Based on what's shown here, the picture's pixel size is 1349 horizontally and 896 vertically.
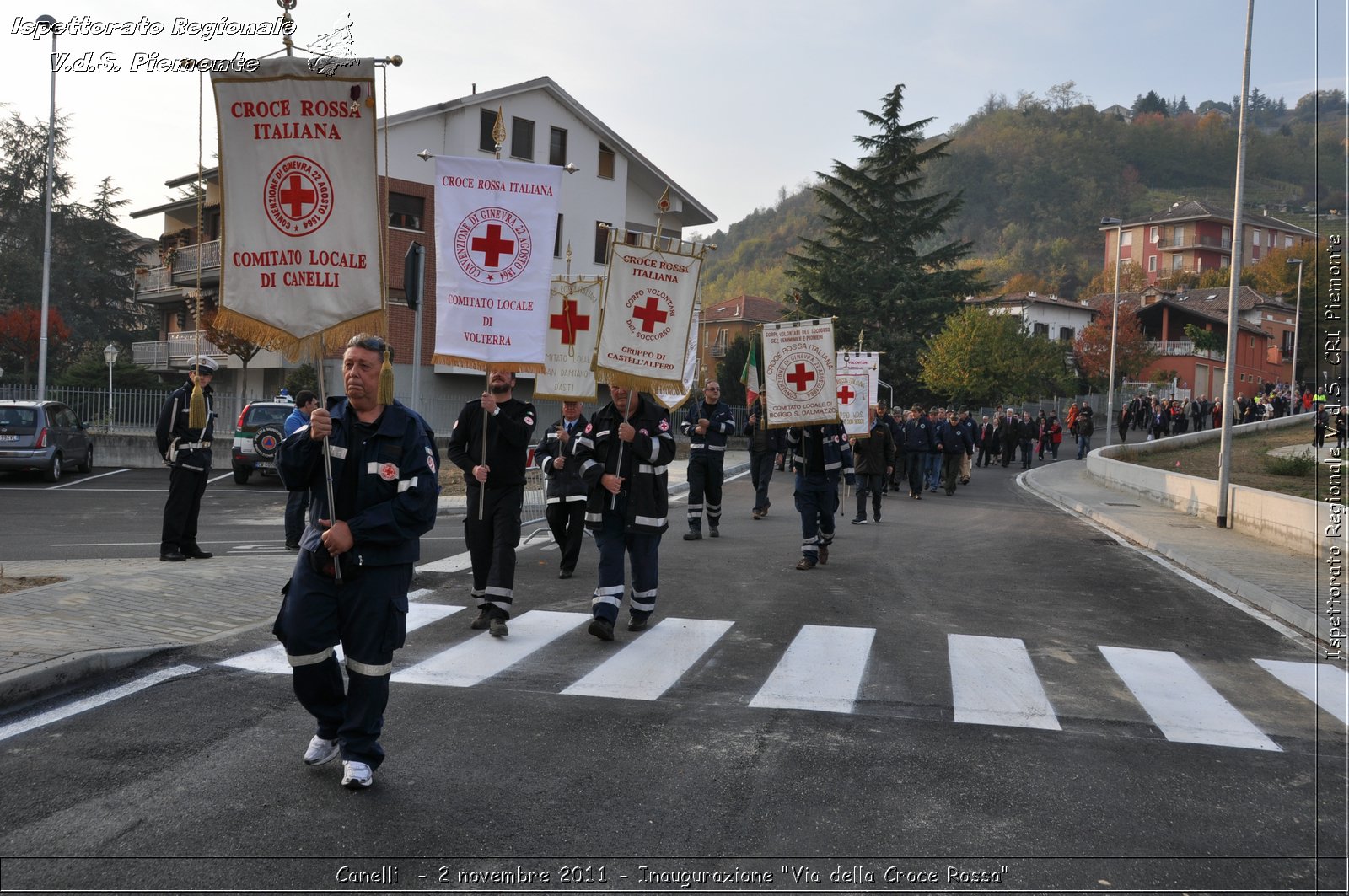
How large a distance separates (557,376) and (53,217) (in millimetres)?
55766

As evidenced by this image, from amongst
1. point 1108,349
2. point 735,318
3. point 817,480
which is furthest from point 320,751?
point 735,318

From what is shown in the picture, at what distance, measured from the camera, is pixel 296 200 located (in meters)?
5.51

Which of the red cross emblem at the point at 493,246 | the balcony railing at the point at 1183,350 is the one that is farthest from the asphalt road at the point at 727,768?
the balcony railing at the point at 1183,350

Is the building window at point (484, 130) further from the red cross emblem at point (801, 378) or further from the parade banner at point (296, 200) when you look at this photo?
the parade banner at point (296, 200)

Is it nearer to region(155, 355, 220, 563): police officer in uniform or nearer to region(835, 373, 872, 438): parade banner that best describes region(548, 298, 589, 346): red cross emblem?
region(155, 355, 220, 563): police officer in uniform

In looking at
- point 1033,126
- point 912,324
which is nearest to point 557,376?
point 912,324

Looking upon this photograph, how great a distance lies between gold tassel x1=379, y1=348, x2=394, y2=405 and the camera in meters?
A: 5.20

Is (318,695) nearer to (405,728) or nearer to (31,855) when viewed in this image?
(405,728)

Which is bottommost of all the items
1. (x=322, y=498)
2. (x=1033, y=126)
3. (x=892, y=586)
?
(x=892, y=586)

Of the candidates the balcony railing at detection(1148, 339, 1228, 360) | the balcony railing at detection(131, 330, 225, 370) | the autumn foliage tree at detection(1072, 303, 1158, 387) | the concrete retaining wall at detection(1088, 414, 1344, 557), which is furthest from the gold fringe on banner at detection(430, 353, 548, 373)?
the balcony railing at detection(1148, 339, 1228, 360)

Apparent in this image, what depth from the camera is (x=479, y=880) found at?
3910 millimetres

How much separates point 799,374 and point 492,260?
16.4ft

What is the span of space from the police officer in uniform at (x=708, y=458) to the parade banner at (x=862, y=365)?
5.23 meters

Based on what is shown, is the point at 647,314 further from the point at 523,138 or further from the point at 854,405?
the point at 523,138
